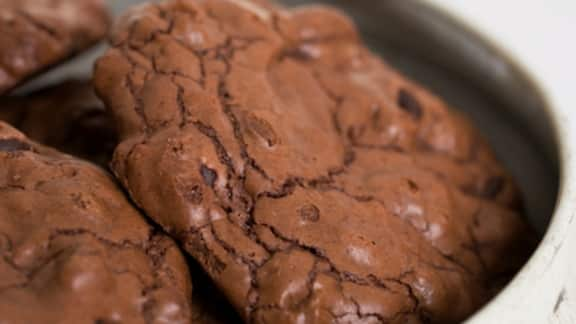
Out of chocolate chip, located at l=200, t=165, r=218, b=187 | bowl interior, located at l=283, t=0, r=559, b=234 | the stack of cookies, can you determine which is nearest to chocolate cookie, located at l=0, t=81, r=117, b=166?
the stack of cookies

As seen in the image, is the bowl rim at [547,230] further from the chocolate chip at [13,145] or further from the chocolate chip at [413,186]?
→ the chocolate chip at [13,145]

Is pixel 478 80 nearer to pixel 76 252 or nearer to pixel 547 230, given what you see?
pixel 547 230

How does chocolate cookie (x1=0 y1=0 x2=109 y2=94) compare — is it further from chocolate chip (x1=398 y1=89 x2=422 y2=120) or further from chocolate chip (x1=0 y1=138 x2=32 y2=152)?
chocolate chip (x1=398 y1=89 x2=422 y2=120)

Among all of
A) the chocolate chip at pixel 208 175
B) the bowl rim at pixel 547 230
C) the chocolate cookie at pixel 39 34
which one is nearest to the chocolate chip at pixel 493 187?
the bowl rim at pixel 547 230

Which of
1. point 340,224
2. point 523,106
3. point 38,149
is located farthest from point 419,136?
point 38,149

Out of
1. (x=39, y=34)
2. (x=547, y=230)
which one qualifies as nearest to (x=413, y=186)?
(x=547, y=230)
